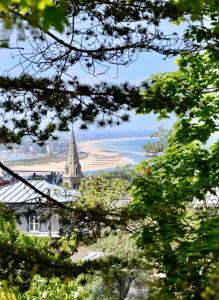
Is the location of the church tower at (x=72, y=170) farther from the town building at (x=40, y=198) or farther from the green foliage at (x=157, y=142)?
the green foliage at (x=157, y=142)

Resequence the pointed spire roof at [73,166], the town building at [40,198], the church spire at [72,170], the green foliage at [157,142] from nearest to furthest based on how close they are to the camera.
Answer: the town building at [40,198], the green foliage at [157,142], the church spire at [72,170], the pointed spire roof at [73,166]

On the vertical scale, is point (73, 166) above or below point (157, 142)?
below

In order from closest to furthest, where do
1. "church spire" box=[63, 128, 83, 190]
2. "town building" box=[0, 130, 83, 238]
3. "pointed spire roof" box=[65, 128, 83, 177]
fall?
"town building" box=[0, 130, 83, 238] → "church spire" box=[63, 128, 83, 190] → "pointed spire roof" box=[65, 128, 83, 177]

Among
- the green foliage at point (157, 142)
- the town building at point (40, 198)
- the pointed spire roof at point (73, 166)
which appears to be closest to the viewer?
the town building at point (40, 198)

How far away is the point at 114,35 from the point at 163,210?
6.14 feet

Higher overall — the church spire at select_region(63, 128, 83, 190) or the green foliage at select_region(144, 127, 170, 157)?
the green foliage at select_region(144, 127, 170, 157)

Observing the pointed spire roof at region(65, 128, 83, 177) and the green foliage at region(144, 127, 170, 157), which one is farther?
the pointed spire roof at region(65, 128, 83, 177)

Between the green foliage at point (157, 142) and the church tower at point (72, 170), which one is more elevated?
the green foliage at point (157, 142)

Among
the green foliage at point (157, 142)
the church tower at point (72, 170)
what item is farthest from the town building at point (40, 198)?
the green foliage at point (157, 142)

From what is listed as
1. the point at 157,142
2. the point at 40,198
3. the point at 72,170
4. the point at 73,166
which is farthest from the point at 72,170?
the point at 40,198

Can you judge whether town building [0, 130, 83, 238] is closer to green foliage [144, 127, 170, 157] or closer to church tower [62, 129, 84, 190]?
church tower [62, 129, 84, 190]

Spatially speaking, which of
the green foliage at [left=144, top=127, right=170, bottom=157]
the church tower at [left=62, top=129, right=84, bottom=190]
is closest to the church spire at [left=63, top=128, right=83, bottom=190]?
the church tower at [left=62, top=129, right=84, bottom=190]

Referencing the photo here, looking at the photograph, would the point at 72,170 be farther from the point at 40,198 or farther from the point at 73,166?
the point at 40,198

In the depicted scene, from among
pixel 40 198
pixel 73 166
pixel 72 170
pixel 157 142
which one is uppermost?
pixel 157 142
